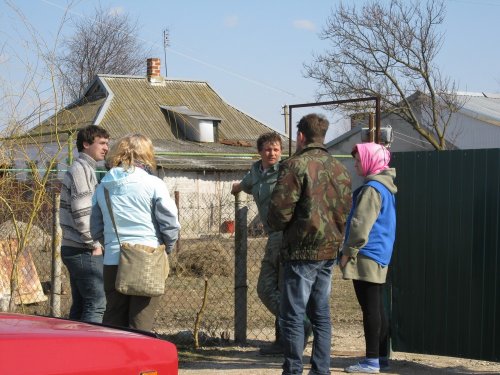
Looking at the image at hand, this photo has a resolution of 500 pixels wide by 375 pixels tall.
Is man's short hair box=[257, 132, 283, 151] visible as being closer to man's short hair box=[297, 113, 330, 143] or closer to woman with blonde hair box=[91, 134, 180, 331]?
man's short hair box=[297, 113, 330, 143]

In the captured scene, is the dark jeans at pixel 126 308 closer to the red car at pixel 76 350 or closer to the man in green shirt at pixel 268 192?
the man in green shirt at pixel 268 192

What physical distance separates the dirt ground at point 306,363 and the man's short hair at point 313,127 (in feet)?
6.07

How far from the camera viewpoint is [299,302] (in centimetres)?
550

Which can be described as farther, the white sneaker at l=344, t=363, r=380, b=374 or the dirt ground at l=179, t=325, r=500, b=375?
the dirt ground at l=179, t=325, r=500, b=375

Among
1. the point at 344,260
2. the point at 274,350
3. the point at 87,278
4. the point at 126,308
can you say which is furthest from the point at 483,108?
the point at 126,308

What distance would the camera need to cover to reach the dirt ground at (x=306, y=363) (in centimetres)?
656

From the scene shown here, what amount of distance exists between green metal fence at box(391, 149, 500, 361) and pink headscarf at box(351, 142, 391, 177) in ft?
1.38

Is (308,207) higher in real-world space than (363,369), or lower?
higher

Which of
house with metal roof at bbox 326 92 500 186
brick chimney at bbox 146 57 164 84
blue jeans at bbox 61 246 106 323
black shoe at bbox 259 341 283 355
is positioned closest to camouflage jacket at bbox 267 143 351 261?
blue jeans at bbox 61 246 106 323

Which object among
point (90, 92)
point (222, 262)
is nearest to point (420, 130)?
point (90, 92)

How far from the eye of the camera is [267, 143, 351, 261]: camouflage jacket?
214 inches

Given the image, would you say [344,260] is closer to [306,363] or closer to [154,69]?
[306,363]

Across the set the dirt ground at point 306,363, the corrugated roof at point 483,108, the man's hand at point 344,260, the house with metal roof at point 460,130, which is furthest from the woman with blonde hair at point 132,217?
the corrugated roof at point 483,108

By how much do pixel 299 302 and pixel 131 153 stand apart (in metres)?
1.42
